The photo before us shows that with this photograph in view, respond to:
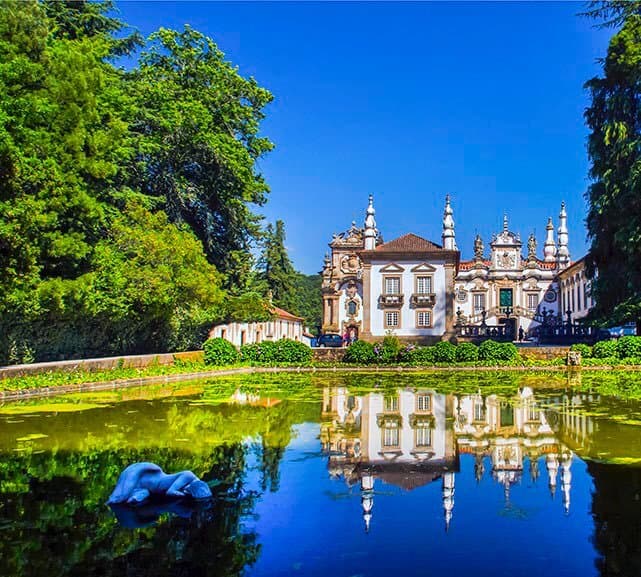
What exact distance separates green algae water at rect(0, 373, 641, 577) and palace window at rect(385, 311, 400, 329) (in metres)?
26.6

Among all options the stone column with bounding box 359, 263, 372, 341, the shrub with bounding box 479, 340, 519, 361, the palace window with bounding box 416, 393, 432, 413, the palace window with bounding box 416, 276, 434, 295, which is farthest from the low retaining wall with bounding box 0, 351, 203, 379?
the palace window with bounding box 416, 276, 434, 295

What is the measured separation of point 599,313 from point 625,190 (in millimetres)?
5854

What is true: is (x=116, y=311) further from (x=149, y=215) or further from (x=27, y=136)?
(x=27, y=136)

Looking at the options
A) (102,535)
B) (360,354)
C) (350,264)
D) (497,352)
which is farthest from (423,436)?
(350,264)

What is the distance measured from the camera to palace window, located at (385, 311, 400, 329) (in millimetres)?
39031

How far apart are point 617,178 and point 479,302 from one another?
24.7 meters

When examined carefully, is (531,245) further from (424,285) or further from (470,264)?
(424,285)

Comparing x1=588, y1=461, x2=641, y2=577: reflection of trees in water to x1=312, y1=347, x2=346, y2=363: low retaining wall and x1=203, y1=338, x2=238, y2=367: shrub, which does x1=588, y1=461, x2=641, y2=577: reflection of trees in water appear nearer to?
x1=203, y1=338, x2=238, y2=367: shrub

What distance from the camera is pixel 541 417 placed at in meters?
10.9

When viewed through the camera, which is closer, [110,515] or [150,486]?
[110,515]

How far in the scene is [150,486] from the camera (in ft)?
19.0

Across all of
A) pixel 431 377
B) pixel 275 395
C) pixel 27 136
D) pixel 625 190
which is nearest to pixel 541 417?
pixel 275 395

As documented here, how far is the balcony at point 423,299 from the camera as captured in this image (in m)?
38.6

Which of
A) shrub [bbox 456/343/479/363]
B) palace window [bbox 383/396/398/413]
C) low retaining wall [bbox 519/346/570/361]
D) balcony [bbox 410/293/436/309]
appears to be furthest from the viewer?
balcony [bbox 410/293/436/309]
